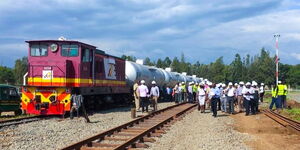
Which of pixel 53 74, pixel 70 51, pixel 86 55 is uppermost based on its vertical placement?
pixel 70 51

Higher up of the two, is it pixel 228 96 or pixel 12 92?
pixel 12 92

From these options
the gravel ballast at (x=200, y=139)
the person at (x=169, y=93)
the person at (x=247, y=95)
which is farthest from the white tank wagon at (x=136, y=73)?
the gravel ballast at (x=200, y=139)

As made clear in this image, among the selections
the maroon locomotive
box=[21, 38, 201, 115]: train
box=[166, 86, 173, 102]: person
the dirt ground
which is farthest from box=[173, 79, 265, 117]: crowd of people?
box=[166, 86, 173, 102]: person

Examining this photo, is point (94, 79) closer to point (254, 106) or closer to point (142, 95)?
point (142, 95)

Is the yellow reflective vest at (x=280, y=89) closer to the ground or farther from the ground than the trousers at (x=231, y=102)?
farther from the ground

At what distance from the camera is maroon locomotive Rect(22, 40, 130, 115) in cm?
1639

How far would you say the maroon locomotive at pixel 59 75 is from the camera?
16.4m

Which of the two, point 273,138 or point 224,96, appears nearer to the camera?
point 273,138

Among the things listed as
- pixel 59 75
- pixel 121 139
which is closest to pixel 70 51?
pixel 59 75

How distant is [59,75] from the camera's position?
17016mm

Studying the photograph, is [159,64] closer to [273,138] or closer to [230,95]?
[230,95]

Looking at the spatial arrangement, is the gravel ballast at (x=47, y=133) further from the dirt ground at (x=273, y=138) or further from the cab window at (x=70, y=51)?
the dirt ground at (x=273, y=138)

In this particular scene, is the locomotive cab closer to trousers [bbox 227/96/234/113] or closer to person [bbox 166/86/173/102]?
trousers [bbox 227/96/234/113]

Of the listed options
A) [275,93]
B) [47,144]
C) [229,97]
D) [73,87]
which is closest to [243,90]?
[229,97]
